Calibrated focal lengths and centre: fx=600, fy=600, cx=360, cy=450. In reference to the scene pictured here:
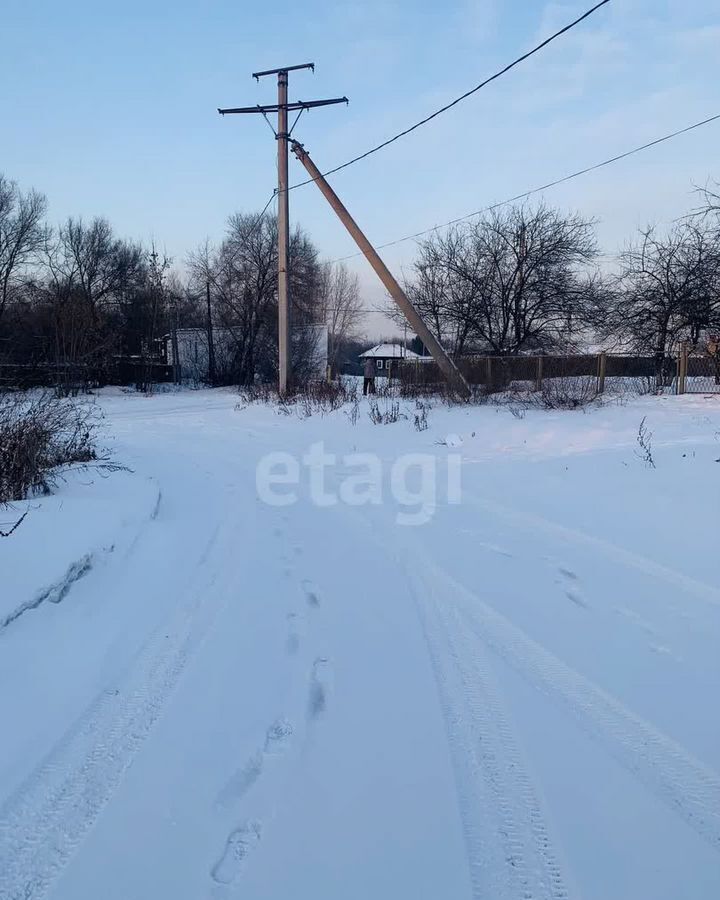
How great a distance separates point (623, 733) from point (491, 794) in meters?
0.84

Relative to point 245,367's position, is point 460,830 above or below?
below

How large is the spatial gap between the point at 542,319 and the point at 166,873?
25700mm

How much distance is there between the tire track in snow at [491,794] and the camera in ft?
6.79

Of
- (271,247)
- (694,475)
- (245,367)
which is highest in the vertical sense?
(271,247)

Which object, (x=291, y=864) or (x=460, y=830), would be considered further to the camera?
(x=460, y=830)

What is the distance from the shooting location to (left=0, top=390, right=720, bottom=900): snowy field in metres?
2.13

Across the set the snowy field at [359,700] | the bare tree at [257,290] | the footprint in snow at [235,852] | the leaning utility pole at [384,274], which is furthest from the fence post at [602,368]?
the bare tree at [257,290]

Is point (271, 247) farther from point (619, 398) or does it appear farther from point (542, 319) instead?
point (619, 398)

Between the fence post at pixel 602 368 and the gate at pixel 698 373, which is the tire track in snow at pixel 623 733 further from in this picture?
the gate at pixel 698 373

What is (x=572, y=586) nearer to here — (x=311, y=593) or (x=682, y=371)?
(x=311, y=593)

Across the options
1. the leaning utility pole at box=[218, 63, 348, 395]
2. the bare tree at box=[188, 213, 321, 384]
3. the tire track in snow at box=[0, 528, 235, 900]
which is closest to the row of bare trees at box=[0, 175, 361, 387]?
the bare tree at box=[188, 213, 321, 384]

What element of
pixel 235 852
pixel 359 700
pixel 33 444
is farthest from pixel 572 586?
pixel 33 444

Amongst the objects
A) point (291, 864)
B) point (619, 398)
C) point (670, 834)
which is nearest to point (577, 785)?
point (670, 834)

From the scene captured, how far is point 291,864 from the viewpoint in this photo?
6.83ft
